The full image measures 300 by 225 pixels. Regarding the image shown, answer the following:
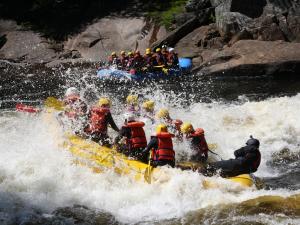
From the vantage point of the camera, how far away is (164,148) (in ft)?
29.1

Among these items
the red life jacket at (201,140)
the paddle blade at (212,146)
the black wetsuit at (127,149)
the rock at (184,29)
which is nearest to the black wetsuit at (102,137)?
the black wetsuit at (127,149)

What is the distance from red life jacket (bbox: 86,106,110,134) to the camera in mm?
9992

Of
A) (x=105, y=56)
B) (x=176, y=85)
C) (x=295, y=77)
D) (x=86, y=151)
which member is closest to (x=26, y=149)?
(x=86, y=151)

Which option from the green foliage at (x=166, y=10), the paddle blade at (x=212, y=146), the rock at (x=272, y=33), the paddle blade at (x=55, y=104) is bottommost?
the green foliage at (x=166, y=10)

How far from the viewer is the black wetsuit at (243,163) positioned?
8.80 m

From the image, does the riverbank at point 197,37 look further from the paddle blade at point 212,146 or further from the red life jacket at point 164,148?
the red life jacket at point 164,148

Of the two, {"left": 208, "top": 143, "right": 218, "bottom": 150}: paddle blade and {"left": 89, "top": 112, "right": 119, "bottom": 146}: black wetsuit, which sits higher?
{"left": 89, "top": 112, "right": 119, "bottom": 146}: black wetsuit

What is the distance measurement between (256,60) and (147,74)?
4299 millimetres

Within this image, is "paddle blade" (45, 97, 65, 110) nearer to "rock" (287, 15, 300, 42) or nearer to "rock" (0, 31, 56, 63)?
"rock" (287, 15, 300, 42)

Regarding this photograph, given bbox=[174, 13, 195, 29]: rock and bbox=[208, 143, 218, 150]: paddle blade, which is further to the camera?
bbox=[174, 13, 195, 29]: rock

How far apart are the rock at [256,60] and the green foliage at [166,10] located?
5499 millimetres

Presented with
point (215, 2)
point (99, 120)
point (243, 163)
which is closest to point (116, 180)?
point (99, 120)

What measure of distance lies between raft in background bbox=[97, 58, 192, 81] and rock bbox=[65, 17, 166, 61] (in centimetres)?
438

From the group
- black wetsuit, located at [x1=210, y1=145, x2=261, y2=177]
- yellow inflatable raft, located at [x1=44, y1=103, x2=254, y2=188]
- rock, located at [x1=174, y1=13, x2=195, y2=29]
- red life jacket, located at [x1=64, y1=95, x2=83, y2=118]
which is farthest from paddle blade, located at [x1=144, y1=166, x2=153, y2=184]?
rock, located at [x1=174, y1=13, x2=195, y2=29]
